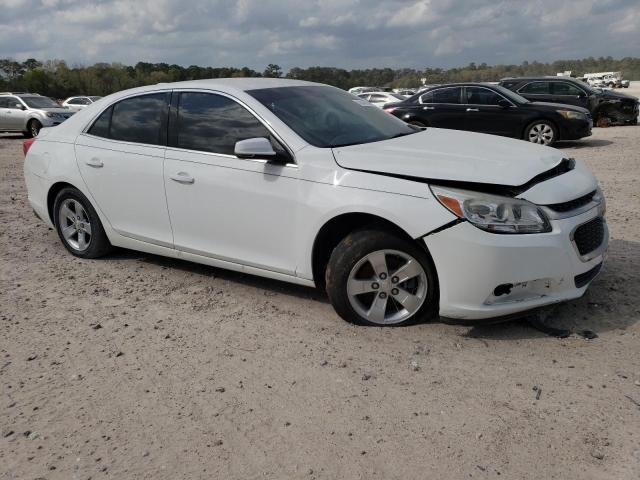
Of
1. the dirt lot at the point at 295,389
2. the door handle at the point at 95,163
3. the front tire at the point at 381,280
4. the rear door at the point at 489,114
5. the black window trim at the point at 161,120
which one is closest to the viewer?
the dirt lot at the point at 295,389

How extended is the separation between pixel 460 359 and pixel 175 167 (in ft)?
8.23

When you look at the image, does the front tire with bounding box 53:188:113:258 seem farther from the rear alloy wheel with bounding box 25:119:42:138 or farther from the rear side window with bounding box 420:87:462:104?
the rear alloy wheel with bounding box 25:119:42:138

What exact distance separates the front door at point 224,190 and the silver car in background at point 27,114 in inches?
683

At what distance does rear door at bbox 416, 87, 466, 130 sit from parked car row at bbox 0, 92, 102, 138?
12.0 metres

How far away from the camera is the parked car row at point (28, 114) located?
20453 mm

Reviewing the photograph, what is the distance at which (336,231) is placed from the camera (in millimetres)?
4098

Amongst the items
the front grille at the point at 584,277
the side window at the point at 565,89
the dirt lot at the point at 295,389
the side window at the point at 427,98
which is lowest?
the dirt lot at the point at 295,389

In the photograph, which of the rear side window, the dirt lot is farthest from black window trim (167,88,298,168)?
the rear side window

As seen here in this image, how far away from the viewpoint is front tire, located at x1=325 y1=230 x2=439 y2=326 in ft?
12.4

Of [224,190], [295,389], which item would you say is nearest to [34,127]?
[224,190]

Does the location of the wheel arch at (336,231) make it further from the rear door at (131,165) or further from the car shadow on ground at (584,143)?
the car shadow on ground at (584,143)

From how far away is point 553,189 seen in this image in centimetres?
372

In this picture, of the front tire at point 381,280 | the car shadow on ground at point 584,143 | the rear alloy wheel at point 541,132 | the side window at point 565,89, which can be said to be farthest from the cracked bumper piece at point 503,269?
the side window at point 565,89

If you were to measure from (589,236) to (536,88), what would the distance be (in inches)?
570
